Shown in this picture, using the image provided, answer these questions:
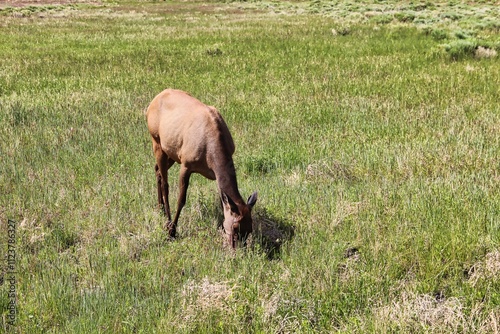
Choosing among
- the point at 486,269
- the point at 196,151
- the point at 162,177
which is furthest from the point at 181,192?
the point at 486,269

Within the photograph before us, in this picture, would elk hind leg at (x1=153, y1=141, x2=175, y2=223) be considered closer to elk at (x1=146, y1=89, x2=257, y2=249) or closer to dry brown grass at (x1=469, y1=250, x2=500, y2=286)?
elk at (x1=146, y1=89, x2=257, y2=249)

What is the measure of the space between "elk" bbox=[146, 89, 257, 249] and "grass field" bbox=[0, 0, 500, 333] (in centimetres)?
40

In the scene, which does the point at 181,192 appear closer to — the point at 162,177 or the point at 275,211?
the point at 162,177

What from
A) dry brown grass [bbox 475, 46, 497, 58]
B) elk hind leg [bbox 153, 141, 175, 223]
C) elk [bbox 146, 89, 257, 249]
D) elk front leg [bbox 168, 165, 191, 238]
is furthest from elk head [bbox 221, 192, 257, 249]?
dry brown grass [bbox 475, 46, 497, 58]

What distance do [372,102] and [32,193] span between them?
8678 mm

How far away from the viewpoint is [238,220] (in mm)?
5129

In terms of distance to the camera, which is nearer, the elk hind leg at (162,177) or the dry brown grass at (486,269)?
the dry brown grass at (486,269)

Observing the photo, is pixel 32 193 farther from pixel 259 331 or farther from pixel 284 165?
pixel 259 331

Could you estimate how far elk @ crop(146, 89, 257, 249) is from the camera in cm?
529

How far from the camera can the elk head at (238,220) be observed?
5.13 meters

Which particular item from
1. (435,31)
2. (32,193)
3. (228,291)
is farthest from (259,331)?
(435,31)

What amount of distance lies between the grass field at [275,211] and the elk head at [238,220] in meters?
0.20

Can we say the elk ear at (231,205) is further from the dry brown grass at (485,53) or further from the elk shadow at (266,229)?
the dry brown grass at (485,53)

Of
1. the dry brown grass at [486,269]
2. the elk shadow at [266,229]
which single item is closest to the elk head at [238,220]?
the elk shadow at [266,229]
